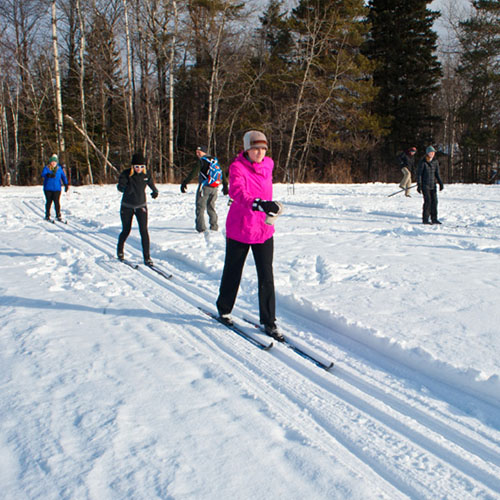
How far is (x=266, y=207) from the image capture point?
340cm

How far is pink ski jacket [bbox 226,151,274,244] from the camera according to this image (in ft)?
11.5

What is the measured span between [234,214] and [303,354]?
4.23 feet

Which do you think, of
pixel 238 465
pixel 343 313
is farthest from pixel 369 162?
pixel 238 465

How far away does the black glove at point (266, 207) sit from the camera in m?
3.39

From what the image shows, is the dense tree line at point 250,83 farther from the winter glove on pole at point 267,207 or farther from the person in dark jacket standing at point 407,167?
the winter glove on pole at point 267,207

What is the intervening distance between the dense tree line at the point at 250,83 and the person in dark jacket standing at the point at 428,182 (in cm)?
1610

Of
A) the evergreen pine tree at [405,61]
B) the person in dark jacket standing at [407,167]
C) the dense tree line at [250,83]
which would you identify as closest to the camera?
the person in dark jacket standing at [407,167]

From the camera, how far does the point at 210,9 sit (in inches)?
955

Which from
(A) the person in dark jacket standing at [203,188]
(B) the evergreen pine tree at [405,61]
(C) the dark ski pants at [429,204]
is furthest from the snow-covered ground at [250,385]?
(B) the evergreen pine tree at [405,61]

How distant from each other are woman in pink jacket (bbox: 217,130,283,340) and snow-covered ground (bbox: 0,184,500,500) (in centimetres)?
37

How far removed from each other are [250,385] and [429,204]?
796cm

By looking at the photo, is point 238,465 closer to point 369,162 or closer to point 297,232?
point 297,232

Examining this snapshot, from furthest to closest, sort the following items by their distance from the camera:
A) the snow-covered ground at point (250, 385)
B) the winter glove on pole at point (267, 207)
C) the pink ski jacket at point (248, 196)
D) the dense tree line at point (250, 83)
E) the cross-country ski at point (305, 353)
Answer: the dense tree line at point (250, 83) → the pink ski jacket at point (248, 196) → the winter glove on pole at point (267, 207) → the cross-country ski at point (305, 353) → the snow-covered ground at point (250, 385)

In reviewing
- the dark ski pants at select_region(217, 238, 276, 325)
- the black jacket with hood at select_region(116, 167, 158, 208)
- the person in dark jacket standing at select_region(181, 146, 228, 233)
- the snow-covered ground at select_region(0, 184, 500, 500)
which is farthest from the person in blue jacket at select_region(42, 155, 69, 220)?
the dark ski pants at select_region(217, 238, 276, 325)
